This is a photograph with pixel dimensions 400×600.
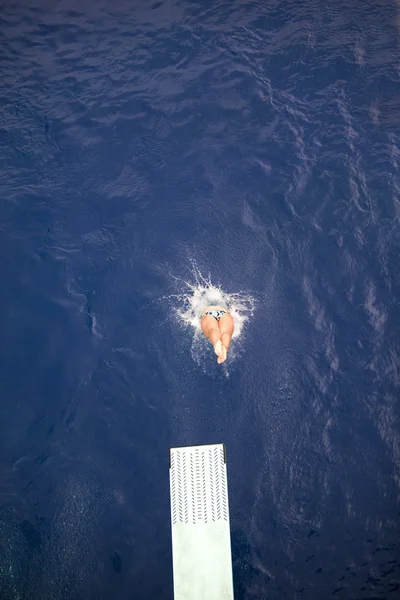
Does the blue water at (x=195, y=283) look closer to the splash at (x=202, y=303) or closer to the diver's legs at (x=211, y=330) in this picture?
the splash at (x=202, y=303)

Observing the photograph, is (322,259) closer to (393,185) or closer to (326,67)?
(393,185)

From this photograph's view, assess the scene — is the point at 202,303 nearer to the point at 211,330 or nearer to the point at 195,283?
the point at 195,283

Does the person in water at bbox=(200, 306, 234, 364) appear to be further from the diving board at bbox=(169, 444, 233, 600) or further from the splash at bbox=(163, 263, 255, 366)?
the diving board at bbox=(169, 444, 233, 600)

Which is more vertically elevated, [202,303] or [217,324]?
[202,303]

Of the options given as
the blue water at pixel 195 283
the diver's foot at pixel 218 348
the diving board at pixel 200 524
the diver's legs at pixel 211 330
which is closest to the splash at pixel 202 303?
the blue water at pixel 195 283

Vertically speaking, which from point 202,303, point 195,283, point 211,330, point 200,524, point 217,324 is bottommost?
point 200,524

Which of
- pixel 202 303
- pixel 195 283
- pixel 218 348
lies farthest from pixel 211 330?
pixel 195 283

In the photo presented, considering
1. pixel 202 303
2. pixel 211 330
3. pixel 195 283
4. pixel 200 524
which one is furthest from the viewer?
pixel 195 283
